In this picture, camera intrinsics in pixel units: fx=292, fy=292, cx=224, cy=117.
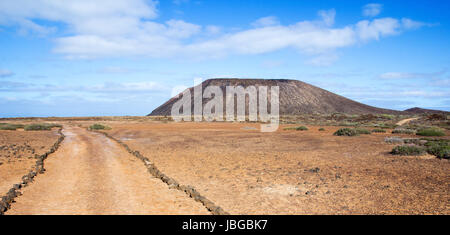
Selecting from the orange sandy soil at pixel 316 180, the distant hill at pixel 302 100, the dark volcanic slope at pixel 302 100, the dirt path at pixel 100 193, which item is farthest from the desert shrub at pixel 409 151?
the distant hill at pixel 302 100

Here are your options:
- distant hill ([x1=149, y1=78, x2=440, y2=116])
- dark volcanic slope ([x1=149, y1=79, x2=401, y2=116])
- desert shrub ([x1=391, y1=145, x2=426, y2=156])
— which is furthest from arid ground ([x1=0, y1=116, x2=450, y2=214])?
distant hill ([x1=149, y1=78, x2=440, y2=116])

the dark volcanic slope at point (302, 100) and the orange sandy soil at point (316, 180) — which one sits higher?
the dark volcanic slope at point (302, 100)

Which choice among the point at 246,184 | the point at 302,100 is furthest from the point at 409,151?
the point at 302,100

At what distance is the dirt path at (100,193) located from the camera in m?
6.65

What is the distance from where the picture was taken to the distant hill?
429 ft

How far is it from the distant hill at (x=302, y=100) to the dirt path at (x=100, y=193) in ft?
380

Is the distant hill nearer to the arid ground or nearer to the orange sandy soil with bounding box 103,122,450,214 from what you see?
the orange sandy soil with bounding box 103,122,450,214

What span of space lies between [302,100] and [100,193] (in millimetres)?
136645

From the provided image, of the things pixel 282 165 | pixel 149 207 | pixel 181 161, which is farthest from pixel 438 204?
pixel 181 161

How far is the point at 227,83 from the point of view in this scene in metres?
150

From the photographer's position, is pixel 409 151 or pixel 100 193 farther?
pixel 409 151

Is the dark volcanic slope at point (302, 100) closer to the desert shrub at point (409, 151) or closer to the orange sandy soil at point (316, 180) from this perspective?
the desert shrub at point (409, 151)

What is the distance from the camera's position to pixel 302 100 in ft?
453

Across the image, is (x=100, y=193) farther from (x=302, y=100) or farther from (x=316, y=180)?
(x=302, y=100)
